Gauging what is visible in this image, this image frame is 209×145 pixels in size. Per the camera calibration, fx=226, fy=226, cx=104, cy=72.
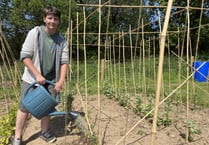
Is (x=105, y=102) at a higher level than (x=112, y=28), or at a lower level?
lower

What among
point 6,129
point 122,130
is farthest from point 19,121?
point 122,130

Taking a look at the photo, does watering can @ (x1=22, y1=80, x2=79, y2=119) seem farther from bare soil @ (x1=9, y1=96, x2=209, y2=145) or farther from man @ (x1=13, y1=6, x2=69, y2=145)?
bare soil @ (x1=9, y1=96, x2=209, y2=145)

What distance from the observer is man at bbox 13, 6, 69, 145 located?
6.88 ft

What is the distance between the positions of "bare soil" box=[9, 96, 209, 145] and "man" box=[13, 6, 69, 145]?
0.83 ft

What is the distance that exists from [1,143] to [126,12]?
13248 mm

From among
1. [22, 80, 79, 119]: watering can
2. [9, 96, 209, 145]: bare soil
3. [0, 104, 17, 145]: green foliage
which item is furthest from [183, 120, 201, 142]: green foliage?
[0, 104, 17, 145]: green foliage

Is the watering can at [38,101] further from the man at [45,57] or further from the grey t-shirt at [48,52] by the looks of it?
the grey t-shirt at [48,52]

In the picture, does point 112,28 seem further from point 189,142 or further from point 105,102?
point 189,142

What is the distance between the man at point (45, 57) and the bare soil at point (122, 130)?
254 mm

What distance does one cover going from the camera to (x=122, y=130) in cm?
267

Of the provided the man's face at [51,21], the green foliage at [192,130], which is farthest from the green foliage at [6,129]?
the green foliage at [192,130]

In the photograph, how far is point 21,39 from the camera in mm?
13078

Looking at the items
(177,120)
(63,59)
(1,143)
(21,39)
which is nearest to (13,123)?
(1,143)

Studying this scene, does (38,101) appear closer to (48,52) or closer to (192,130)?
(48,52)
